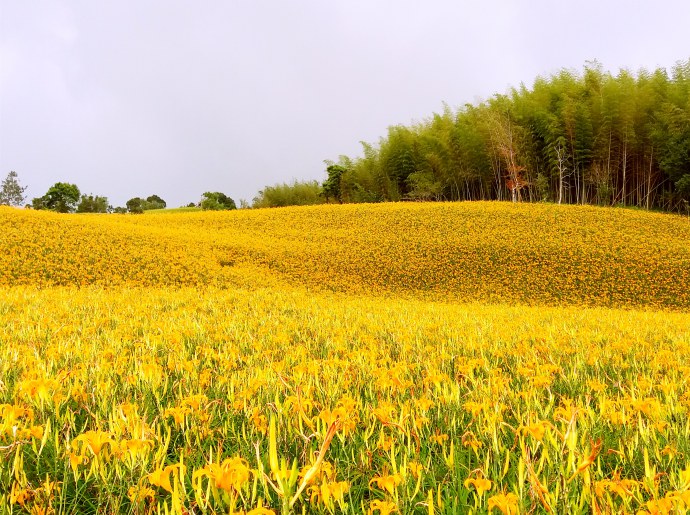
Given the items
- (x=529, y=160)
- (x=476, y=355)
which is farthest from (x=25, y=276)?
(x=529, y=160)

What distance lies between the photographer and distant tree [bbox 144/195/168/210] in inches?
3059

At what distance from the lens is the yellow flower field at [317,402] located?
3.38 feet

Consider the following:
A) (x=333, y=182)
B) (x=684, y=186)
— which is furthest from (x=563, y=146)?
(x=333, y=182)

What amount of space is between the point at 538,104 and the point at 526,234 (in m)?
14.8

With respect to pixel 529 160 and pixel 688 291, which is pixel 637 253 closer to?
pixel 688 291

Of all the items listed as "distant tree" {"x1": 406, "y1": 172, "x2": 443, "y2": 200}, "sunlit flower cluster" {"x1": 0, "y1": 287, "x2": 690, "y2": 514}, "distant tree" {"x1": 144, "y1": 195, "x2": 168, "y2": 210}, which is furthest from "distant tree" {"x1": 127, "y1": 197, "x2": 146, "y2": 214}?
"sunlit flower cluster" {"x1": 0, "y1": 287, "x2": 690, "y2": 514}


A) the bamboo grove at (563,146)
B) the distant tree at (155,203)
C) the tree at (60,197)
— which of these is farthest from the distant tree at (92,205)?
the bamboo grove at (563,146)

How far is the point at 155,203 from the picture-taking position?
82.2 meters

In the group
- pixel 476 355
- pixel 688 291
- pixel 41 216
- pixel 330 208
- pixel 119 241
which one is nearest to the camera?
pixel 476 355

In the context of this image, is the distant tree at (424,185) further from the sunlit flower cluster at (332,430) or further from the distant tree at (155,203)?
the distant tree at (155,203)

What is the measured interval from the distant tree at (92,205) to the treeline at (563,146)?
47007 millimetres

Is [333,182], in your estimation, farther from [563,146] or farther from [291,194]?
[563,146]

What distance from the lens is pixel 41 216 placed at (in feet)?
Result: 56.7

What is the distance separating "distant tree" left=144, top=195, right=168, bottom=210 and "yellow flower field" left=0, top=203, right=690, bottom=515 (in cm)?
7024
